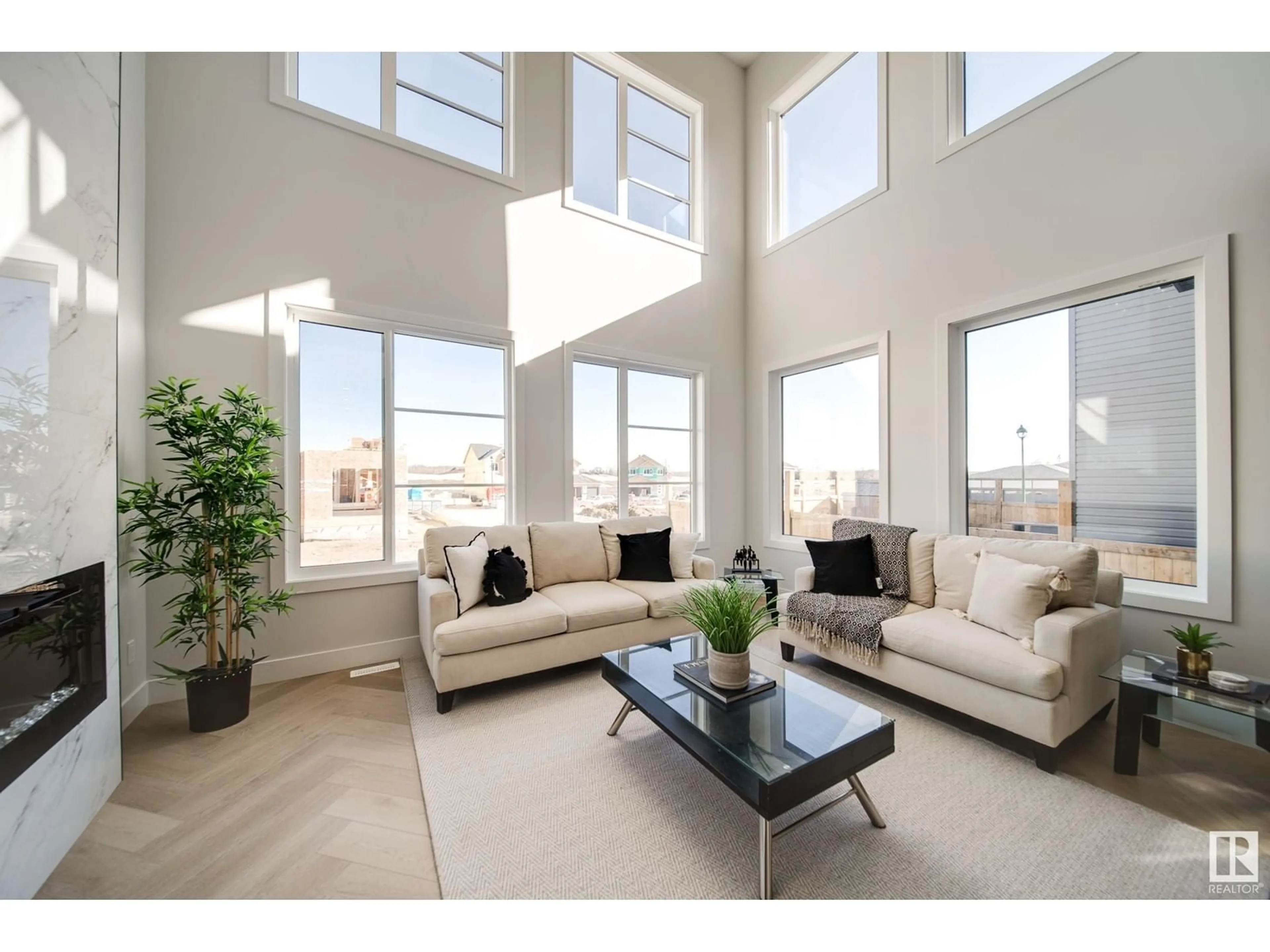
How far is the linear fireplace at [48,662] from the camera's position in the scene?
1350 millimetres

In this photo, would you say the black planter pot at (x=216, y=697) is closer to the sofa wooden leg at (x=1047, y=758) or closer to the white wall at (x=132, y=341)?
the white wall at (x=132, y=341)

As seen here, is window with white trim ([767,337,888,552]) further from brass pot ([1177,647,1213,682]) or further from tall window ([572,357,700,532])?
brass pot ([1177,647,1213,682])

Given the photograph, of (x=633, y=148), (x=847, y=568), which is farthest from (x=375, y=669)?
(x=633, y=148)

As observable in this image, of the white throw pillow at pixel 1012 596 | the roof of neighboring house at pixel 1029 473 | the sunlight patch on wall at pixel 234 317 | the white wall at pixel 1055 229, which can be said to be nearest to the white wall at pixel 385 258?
the sunlight patch on wall at pixel 234 317

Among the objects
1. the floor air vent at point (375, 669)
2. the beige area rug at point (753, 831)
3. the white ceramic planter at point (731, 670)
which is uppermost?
the white ceramic planter at point (731, 670)

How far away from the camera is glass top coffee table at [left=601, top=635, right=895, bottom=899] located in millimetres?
1317

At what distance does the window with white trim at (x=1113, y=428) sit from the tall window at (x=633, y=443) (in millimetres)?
2284

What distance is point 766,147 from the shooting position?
470 centimetres

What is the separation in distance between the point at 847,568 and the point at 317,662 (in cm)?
350
